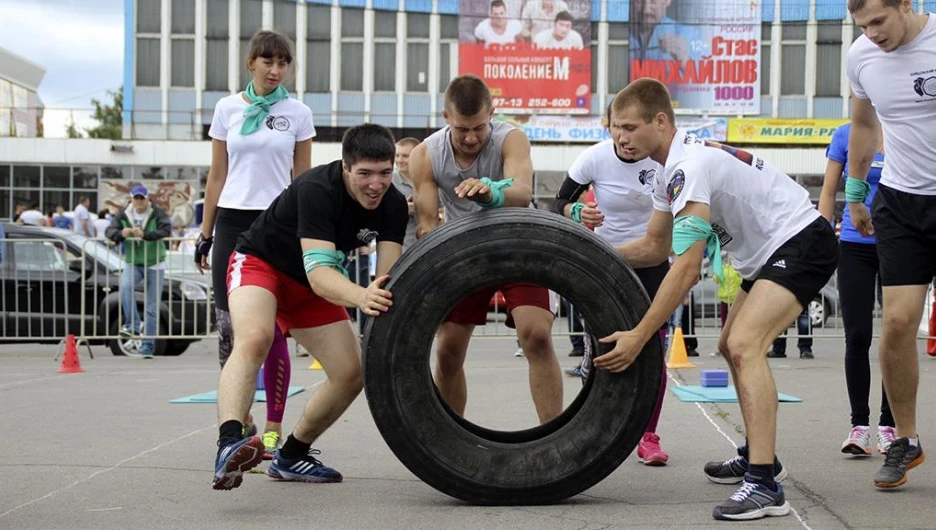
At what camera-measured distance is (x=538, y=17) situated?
45.0 metres

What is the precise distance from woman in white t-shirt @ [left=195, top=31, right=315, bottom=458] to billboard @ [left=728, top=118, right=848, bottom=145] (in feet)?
126

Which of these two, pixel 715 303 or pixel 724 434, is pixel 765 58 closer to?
pixel 715 303

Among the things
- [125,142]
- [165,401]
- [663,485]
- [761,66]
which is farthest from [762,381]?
[761,66]

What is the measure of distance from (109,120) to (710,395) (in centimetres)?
7065

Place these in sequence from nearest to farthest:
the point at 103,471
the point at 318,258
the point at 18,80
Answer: the point at 318,258 < the point at 103,471 < the point at 18,80

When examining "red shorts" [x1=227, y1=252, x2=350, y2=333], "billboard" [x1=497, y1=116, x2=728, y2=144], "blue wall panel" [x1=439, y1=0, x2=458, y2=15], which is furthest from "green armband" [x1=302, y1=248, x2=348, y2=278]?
"blue wall panel" [x1=439, y1=0, x2=458, y2=15]

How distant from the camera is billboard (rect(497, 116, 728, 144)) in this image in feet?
143

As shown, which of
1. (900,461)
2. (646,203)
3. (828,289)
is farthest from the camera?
(828,289)

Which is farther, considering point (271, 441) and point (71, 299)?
point (71, 299)

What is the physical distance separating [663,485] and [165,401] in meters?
4.81

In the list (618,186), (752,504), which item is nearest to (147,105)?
(618,186)

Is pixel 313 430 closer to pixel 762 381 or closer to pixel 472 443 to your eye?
pixel 472 443

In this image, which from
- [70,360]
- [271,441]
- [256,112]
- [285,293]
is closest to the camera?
[285,293]

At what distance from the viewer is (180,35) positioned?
155ft
